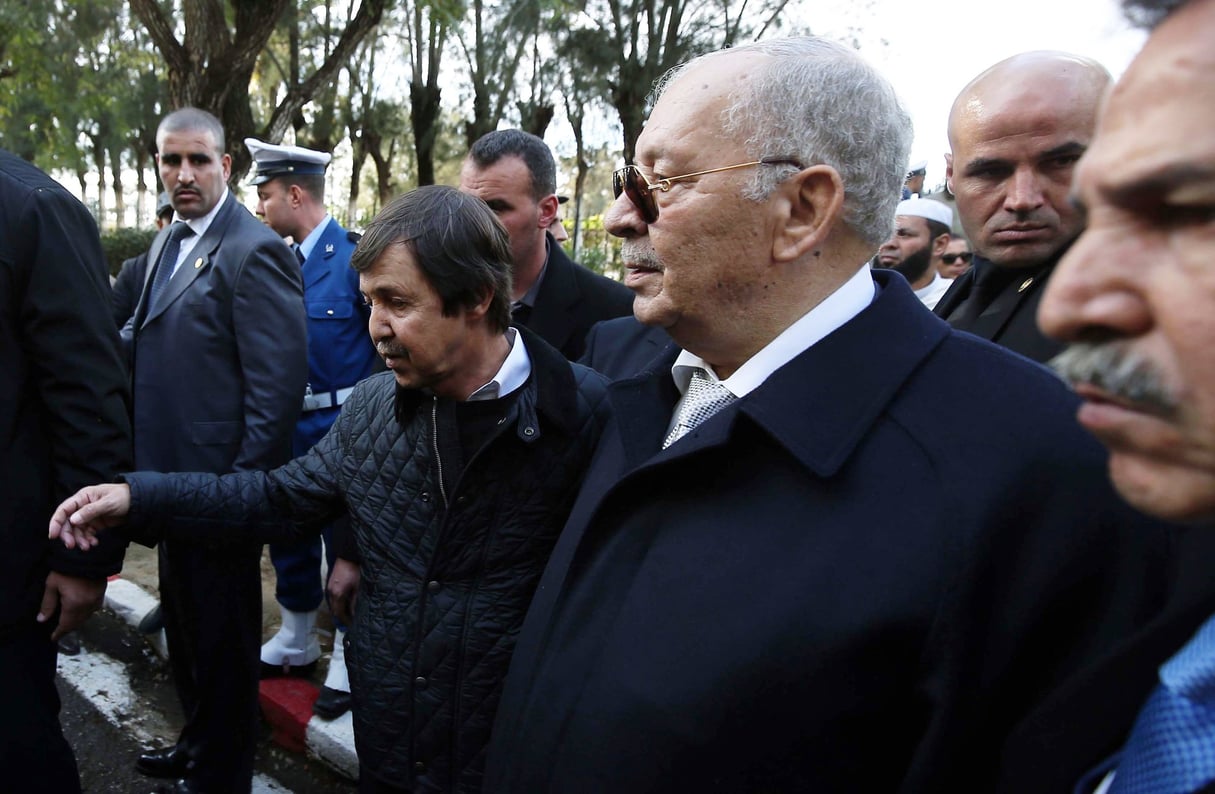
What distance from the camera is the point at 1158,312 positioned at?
2.21 ft

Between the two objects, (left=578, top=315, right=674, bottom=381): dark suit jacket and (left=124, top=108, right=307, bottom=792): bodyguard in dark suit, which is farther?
(left=124, top=108, right=307, bottom=792): bodyguard in dark suit

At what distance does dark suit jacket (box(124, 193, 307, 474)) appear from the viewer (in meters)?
2.95

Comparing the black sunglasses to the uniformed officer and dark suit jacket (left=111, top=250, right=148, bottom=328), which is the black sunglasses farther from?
dark suit jacket (left=111, top=250, right=148, bottom=328)

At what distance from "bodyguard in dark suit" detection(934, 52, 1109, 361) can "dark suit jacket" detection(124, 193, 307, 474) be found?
2.32 m

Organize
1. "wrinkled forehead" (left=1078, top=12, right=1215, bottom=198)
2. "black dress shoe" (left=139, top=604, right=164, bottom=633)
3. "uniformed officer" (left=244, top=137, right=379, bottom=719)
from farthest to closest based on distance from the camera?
"black dress shoe" (left=139, top=604, right=164, bottom=633) → "uniformed officer" (left=244, top=137, right=379, bottom=719) → "wrinkled forehead" (left=1078, top=12, right=1215, bottom=198)

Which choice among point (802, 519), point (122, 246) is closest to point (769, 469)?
point (802, 519)

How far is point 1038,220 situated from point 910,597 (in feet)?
4.56

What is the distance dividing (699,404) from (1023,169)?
47.1 inches

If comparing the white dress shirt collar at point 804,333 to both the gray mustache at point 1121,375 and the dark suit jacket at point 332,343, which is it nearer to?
the gray mustache at point 1121,375

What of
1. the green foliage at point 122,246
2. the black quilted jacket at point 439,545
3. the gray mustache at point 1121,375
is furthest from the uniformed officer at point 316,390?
the green foliage at point 122,246

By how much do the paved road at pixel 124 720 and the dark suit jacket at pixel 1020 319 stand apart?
2.88 meters

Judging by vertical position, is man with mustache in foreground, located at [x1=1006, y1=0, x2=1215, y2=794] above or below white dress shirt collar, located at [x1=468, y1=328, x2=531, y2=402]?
A: above

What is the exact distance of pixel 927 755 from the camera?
3.34 feet

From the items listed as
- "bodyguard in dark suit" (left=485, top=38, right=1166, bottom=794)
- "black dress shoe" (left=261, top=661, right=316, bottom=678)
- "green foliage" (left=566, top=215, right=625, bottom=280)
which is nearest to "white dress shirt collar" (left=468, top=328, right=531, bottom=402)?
"bodyguard in dark suit" (left=485, top=38, right=1166, bottom=794)
